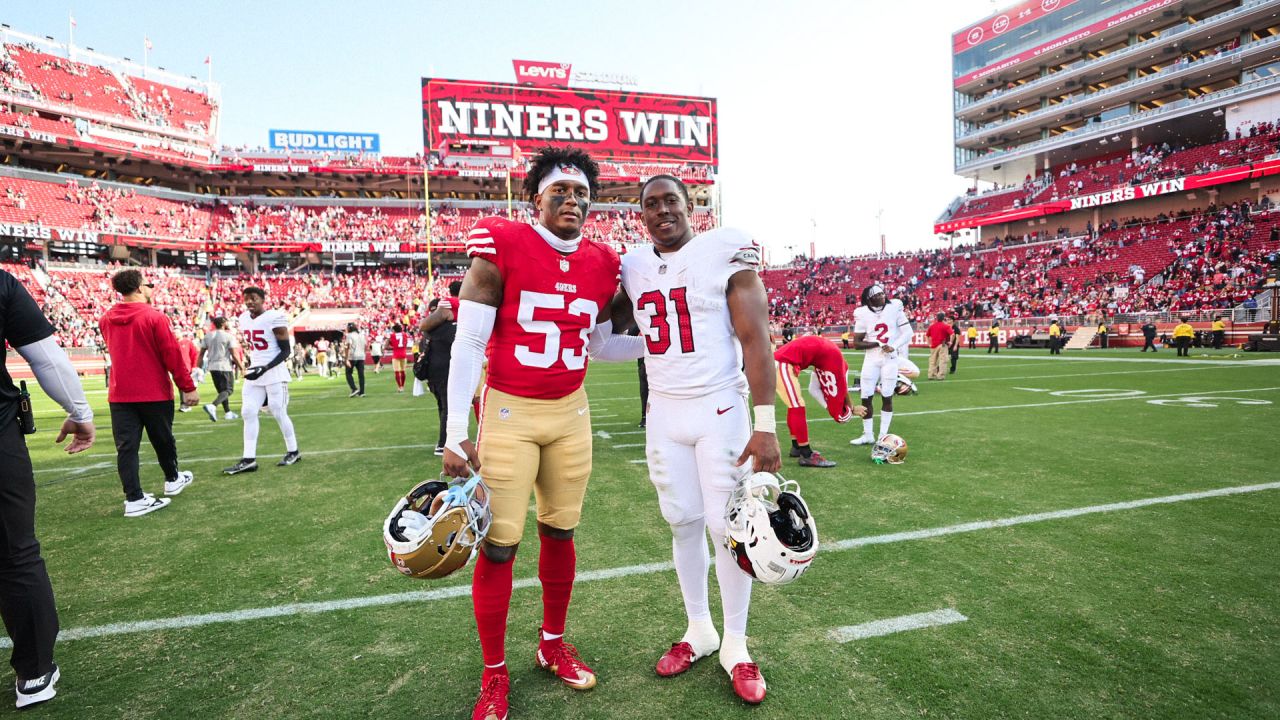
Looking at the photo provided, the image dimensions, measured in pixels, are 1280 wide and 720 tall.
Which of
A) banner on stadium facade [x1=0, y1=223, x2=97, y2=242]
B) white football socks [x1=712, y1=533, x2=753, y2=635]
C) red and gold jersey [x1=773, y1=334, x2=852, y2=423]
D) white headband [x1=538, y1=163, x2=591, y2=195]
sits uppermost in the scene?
banner on stadium facade [x1=0, y1=223, x2=97, y2=242]

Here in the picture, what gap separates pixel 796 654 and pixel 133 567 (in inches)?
166

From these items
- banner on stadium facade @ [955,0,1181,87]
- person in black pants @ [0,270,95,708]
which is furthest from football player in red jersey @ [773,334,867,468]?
banner on stadium facade @ [955,0,1181,87]

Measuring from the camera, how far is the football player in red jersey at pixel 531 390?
247cm

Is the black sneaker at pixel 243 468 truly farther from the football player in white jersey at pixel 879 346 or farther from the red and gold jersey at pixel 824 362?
the football player in white jersey at pixel 879 346

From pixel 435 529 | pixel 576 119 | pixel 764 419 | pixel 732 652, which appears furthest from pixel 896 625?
pixel 576 119

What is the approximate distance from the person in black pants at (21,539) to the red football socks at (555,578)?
2.03m

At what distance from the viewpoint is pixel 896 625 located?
9.83 ft

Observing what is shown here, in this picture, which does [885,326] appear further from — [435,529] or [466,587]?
[435,529]

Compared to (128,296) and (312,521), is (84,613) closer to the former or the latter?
(312,521)

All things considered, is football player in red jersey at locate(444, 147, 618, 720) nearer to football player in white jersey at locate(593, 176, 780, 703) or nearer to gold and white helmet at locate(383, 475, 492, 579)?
gold and white helmet at locate(383, 475, 492, 579)

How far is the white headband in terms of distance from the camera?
2.67m

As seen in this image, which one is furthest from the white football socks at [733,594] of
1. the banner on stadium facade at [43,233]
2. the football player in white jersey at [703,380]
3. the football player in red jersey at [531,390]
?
the banner on stadium facade at [43,233]

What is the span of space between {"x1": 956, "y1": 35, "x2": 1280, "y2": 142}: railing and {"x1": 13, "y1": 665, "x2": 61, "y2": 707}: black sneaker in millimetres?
52207

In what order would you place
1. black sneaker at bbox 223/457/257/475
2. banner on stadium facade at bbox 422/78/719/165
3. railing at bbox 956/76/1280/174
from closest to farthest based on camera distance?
black sneaker at bbox 223/457/257/475
railing at bbox 956/76/1280/174
banner on stadium facade at bbox 422/78/719/165
